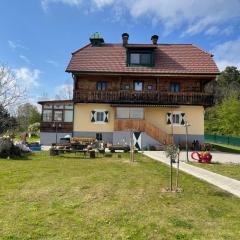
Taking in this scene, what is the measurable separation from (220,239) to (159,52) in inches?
1142

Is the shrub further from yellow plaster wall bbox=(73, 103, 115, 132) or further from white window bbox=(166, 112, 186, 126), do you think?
white window bbox=(166, 112, 186, 126)

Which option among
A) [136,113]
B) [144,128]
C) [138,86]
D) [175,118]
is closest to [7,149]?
[144,128]

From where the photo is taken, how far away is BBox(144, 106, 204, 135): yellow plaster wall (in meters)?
30.3

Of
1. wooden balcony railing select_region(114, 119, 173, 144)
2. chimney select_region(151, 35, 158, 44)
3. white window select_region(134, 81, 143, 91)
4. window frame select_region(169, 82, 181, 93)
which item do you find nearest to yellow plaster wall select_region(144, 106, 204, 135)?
window frame select_region(169, 82, 181, 93)

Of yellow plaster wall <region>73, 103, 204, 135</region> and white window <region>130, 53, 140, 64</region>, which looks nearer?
yellow plaster wall <region>73, 103, 204, 135</region>

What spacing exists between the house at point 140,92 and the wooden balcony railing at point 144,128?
0.55 meters

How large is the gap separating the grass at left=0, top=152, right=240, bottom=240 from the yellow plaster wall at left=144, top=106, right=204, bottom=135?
19.2 meters

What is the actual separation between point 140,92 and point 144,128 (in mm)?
3722

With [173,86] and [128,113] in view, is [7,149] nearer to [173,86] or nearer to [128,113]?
[128,113]

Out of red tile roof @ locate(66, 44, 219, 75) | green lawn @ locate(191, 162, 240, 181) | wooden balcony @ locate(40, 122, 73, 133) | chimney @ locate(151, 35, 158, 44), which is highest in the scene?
chimney @ locate(151, 35, 158, 44)

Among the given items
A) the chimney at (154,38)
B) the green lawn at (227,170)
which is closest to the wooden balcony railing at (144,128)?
the chimney at (154,38)

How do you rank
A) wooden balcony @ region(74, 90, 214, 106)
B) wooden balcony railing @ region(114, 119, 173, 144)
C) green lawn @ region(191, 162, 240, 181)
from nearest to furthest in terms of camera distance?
green lawn @ region(191, 162, 240, 181) → wooden balcony railing @ region(114, 119, 173, 144) → wooden balcony @ region(74, 90, 214, 106)

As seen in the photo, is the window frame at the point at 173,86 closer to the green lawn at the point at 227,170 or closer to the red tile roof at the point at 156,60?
the red tile roof at the point at 156,60

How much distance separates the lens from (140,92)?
29.8 metres
